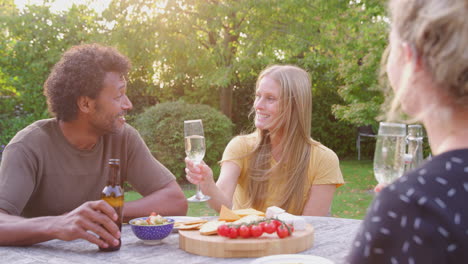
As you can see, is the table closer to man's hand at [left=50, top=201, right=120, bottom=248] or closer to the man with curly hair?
man's hand at [left=50, top=201, right=120, bottom=248]

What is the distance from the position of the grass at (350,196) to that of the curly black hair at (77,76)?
16.4 feet

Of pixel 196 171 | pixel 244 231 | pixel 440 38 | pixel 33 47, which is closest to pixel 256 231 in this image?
pixel 244 231

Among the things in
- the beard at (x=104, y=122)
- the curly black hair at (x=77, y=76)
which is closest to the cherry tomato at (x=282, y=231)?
the beard at (x=104, y=122)

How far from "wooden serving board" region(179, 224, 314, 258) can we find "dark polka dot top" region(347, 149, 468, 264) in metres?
1.07

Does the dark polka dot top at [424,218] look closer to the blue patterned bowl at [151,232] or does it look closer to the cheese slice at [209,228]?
the cheese slice at [209,228]

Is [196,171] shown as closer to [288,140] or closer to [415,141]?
[288,140]

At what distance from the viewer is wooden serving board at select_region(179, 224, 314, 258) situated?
85.6 inches

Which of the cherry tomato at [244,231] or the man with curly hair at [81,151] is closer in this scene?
the cherry tomato at [244,231]

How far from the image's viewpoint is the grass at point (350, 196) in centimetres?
826

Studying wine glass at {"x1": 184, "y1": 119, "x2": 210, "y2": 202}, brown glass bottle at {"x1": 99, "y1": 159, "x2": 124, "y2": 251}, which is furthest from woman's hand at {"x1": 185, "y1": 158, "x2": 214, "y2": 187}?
brown glass bottle at {"x1": 99, "y1": 159, "x2": 124, "y2": 251}

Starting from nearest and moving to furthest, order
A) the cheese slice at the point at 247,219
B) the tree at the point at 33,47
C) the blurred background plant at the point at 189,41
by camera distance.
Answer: the cheese slice at the point at 247,219, the blurred background plant at the point at 189,41, the tree at the point at 33,47

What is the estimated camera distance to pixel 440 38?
1.10m

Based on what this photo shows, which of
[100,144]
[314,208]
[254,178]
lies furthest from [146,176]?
[314,208]

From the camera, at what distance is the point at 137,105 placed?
44.2 ft
